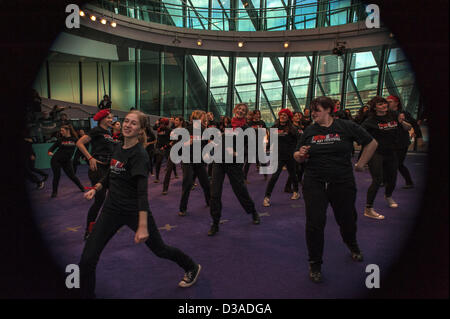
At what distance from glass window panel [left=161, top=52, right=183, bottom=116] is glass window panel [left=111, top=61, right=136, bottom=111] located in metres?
1.75

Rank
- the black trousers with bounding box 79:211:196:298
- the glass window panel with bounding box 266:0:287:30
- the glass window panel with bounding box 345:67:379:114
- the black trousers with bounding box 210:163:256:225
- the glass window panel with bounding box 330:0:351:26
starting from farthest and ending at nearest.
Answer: the glass window panel with bounding box 266:0:287:30 → the glass window panel with bounding box 345:67:379:114 → the glass window panel with bounding box 330:0:351:26 → the black trousers with bounding box 210:163:256:225 → the black trousers with bounding box 79:211:196:298

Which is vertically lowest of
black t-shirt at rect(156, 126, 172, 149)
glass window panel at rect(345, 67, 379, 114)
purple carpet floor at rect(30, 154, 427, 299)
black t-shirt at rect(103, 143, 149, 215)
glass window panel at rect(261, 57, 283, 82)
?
purple carpet floor at rect(30, 154, 427, 299)

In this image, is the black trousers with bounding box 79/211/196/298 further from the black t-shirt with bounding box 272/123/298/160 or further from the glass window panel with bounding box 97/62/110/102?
the glass window panel with bounding box 97/62/110/102

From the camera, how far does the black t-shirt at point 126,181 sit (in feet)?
7.29

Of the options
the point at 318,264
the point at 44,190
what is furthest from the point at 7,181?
the point at 318,264

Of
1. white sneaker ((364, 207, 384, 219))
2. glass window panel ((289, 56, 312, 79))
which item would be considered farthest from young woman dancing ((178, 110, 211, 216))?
glass window panel ((289, 56, 312, 79))

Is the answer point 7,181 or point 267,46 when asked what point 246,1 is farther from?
point 7,181

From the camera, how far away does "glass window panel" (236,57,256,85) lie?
52.6ft

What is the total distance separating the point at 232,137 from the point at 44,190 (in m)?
5.57

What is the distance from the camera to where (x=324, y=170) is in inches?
105

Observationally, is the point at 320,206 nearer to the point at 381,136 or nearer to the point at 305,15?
the point at 381,136

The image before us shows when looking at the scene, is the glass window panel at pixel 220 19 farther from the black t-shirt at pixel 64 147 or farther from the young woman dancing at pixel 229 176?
the young woman dancing at pixel 229 176

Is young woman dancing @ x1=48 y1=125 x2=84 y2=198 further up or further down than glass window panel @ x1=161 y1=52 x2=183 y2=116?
further down

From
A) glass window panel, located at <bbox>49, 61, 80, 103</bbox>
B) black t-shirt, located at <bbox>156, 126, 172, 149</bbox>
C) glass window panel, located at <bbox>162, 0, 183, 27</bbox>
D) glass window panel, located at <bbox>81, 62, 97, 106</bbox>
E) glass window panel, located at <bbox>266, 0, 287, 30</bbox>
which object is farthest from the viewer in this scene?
glass window panel, located at <bbox>81, 62, 97, 106</bbox>
